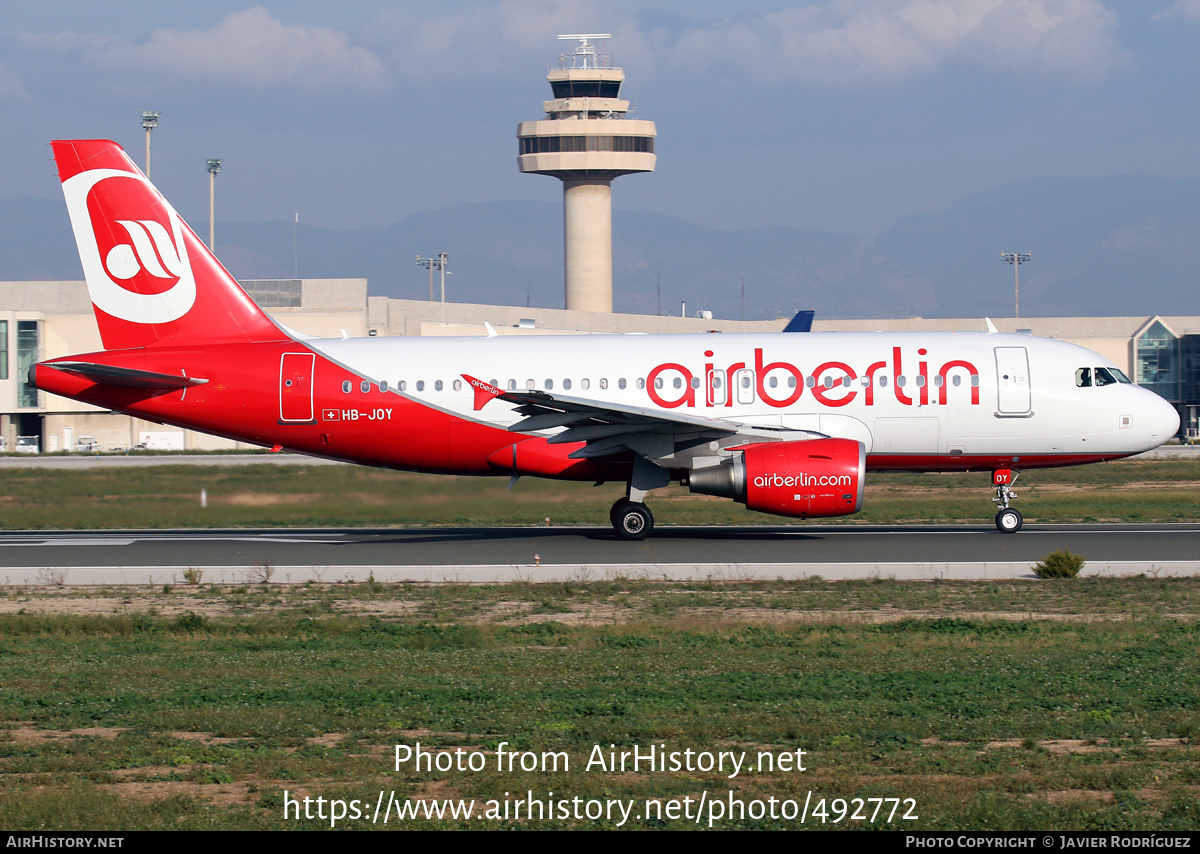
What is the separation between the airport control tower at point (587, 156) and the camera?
12162 cm

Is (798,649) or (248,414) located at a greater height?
(248,414)

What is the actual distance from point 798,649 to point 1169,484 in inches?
1281

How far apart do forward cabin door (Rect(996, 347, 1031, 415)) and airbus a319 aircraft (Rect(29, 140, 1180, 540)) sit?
3cm

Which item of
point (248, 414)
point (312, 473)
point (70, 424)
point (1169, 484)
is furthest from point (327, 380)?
point (70, 424)

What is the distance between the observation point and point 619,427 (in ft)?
77.8

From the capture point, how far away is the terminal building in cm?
6625

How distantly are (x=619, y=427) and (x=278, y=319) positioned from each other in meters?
45.8

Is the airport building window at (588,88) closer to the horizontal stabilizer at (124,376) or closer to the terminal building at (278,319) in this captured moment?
the terminal building at (278,319)

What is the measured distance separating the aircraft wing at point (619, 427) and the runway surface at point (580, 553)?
1966 millimetres

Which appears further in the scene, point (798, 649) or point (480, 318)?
point (480, 318)

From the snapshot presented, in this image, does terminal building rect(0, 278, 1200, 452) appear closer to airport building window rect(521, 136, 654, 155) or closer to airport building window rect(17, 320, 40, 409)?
airport building window rect(17, 320, 40, 409)

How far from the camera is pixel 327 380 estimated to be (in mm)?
25203

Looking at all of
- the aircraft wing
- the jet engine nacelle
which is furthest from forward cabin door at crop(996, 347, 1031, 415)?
the aircraft wing

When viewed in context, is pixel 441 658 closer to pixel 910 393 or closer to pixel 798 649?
pixel 798 649
